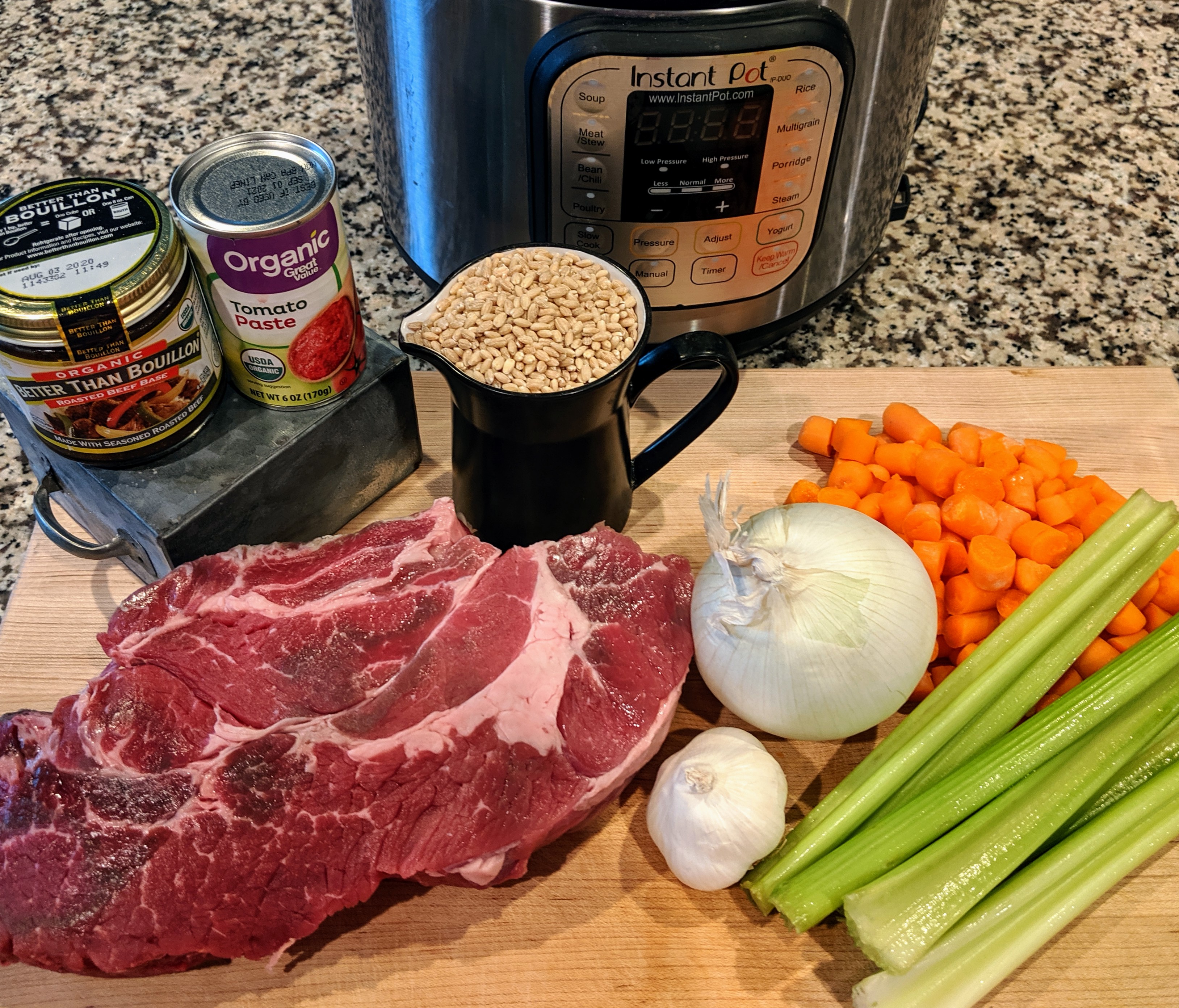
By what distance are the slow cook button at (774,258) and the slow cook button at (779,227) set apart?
12mm

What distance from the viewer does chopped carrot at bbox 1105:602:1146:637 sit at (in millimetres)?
1267

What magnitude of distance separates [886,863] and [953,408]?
72 cm

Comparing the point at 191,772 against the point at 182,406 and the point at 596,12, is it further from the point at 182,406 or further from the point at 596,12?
the point at 596,12

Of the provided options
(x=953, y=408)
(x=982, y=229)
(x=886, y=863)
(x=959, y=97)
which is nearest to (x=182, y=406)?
(x=886, y=863)

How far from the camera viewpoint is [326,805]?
40.5 inches

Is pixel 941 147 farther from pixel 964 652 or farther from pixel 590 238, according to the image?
pixel 964 652

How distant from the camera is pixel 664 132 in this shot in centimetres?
114

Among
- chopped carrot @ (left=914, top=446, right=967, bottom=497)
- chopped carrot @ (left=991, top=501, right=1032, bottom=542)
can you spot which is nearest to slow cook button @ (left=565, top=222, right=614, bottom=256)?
chopped carrot @ (left=914, top=446, right=967, bottom=497)

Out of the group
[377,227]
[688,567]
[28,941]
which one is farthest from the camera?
[377,227]

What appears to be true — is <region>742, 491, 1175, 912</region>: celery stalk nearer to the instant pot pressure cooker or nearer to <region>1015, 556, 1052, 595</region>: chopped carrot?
<region>1015, 556, 1052, 595</region>: chopped carrot

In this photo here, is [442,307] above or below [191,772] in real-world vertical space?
above

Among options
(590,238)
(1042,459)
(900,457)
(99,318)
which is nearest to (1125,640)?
(1042,459)

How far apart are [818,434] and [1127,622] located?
0.46 metres

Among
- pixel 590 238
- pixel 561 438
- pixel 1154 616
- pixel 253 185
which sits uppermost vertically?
pixel 253 185
